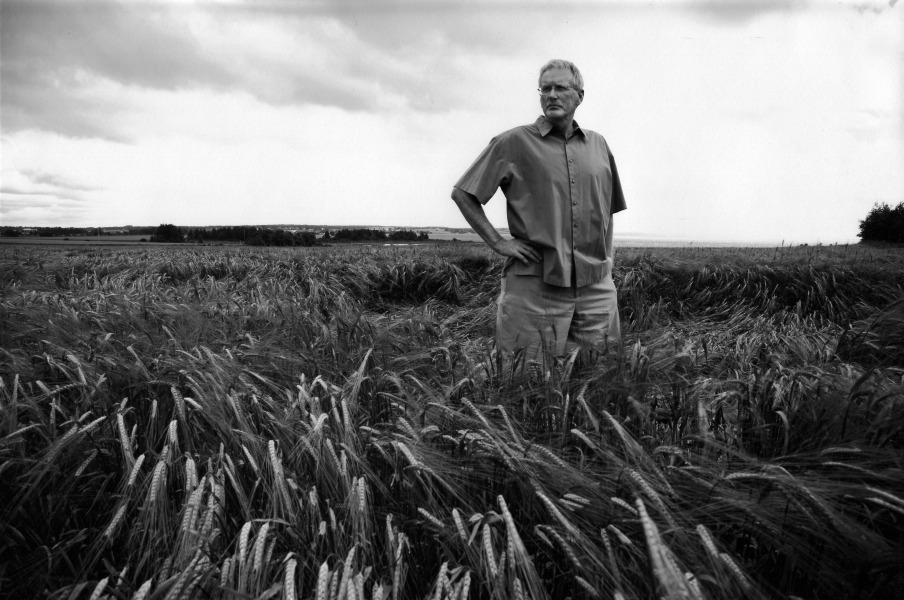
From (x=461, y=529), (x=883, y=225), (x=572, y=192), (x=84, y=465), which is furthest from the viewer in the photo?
(x=883, y=225)

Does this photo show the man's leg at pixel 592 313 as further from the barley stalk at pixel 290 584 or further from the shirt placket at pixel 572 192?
the barley stalk at pixel 290 584

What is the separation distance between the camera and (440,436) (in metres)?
1.93

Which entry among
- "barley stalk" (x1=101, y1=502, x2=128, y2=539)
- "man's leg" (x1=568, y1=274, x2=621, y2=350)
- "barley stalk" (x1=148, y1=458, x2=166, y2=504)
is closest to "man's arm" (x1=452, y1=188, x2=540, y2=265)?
"man's leg" (x1=568, y1=274, x2=621, y2=350)

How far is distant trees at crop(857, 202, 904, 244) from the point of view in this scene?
23.8 metres

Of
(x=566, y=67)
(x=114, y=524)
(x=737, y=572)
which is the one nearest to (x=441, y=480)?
(x=737, y=572)

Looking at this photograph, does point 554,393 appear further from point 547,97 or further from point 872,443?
point 547,97

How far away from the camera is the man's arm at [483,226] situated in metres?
3.24

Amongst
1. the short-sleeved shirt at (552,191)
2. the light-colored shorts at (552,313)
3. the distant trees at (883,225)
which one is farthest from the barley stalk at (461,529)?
the distant trees at (883,225)

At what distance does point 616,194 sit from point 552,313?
1.01 metres

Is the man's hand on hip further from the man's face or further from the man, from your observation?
the man's face

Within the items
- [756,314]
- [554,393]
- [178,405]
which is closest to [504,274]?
[554,393]

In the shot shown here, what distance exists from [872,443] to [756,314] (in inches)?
278

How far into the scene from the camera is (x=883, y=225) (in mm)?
25750

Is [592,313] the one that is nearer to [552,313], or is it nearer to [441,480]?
[552,313]
